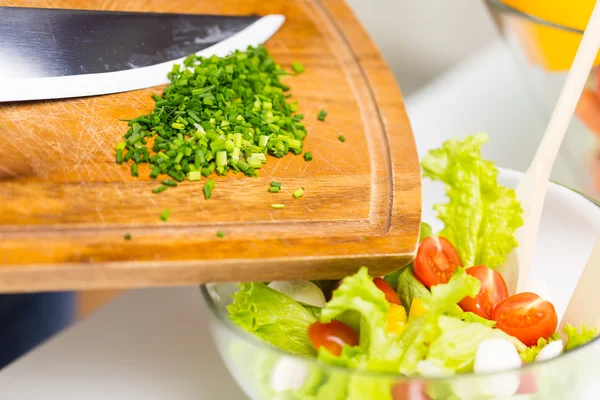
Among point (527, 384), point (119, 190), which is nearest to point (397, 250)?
point (527, 384)

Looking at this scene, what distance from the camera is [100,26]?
1.13 metres

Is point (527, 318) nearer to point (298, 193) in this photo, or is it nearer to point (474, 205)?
point (474, 205)

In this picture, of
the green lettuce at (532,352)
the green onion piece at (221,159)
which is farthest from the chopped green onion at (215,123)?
the green lettuce at (532,352)

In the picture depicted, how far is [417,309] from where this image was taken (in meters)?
0.89

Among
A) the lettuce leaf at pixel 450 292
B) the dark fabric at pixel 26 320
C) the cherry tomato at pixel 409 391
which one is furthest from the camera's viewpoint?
the dark fabric at pixel 26 320

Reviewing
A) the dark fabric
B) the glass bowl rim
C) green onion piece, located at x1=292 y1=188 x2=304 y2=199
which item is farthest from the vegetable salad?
the dark fabric

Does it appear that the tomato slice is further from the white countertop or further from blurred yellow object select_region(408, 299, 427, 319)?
the white countertop

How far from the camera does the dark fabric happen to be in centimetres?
130

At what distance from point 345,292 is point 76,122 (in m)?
0.47

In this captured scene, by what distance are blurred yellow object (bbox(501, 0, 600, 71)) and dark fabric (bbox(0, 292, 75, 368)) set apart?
1.05m

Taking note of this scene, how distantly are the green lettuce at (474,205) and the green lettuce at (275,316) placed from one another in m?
0.31

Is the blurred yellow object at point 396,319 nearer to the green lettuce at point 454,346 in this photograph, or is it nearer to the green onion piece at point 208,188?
the green lettuce at point 454,346

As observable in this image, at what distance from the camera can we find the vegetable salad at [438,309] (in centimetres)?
79

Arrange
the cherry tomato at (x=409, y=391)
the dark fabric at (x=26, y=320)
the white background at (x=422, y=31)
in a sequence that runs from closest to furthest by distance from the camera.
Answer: the cherry tomato at (x=409, y=391) → the dark fabric at (x=26, y=320) → the white background at (x=422, y=31)
